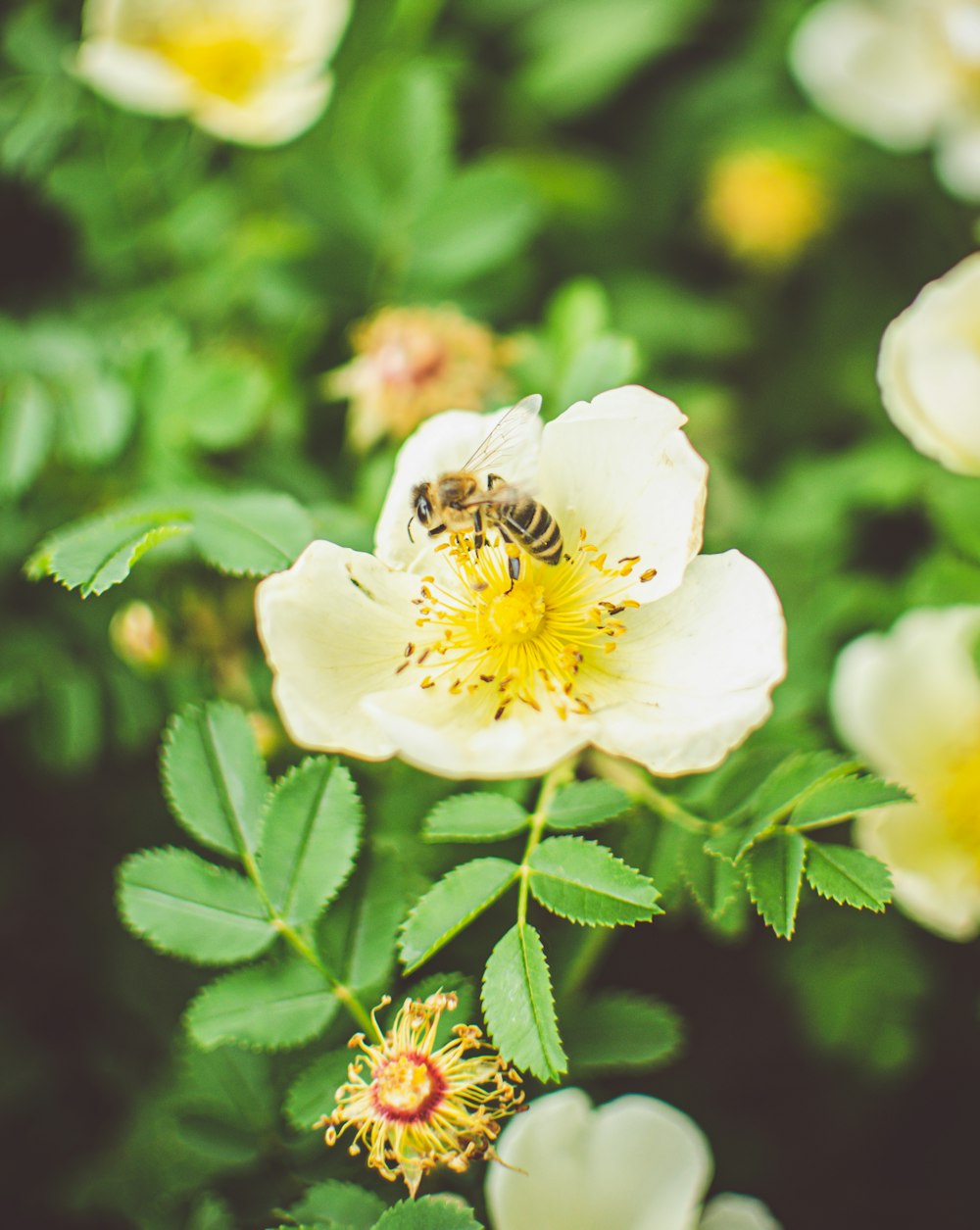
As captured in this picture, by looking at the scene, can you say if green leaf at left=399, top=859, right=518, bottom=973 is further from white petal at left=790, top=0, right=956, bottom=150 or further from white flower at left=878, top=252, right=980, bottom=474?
white petal at left=790, top=0, right=956, bottom=150

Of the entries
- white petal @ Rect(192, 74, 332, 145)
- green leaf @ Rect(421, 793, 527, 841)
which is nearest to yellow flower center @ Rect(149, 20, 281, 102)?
white petal @ Rect(192, 74, 332, 145)

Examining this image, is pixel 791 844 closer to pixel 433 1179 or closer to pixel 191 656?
pixel 433 1179

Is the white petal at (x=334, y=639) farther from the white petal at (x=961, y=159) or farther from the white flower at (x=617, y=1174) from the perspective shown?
the white petal at (x=961, y=159)

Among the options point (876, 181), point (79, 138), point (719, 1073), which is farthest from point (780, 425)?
point (79, 138)

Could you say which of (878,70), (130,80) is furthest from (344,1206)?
(878,70)

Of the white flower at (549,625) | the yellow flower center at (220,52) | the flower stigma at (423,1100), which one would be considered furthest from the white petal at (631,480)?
the yellow flower center at (220,52)

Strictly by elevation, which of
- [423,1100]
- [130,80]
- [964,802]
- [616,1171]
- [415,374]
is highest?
[130,80]

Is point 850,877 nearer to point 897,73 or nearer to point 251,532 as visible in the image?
point 251,532
